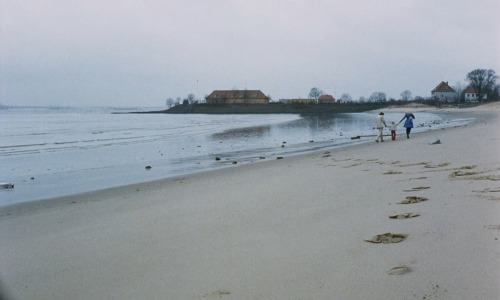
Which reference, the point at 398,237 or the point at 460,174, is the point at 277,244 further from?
the point at 460,174

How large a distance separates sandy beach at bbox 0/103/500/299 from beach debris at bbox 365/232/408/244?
0.02m

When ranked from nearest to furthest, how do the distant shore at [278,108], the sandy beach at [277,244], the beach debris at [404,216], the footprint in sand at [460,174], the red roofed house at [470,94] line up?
1. the sandy beach at [277,244]
2. the beach debris at [404,216]
3. the footprint in sand at [460,174]
4. the distant shore at [278,108]
5. the red roofed house at [470,94]

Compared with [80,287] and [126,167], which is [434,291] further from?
[126,167]

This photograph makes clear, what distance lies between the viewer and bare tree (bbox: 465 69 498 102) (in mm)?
117375

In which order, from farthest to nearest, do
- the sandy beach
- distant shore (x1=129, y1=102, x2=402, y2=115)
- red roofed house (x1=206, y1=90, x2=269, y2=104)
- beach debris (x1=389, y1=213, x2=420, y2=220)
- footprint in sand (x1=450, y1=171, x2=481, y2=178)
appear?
red roofed house (x1=206, y1=90, x2=269, y2=104) → distant shore (x1=129, y1=102, x2=402, y2=115) → footprint in sand (x1=450, y1=171, x2=481, y2=178) → beach debris (x1=389, y1=213, x2=420, y2=220) → the sandy beach

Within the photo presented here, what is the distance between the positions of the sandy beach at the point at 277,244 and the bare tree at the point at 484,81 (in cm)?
12497

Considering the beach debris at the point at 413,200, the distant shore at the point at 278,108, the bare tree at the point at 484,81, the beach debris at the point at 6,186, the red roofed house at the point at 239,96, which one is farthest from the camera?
the red roofed house at the point at 239,96

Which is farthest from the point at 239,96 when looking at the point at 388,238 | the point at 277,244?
the point at 388,238

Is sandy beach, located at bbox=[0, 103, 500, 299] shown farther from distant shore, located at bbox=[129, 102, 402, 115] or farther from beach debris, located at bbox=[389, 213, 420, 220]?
distant shore, located at bbox=[129, 102, 402, 115]

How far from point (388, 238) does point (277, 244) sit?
1.21m

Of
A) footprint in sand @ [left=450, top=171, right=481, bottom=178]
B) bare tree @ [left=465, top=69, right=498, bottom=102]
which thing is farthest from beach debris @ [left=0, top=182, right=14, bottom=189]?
bare tree @ [left=465, top=69, right=498, bottom=102]

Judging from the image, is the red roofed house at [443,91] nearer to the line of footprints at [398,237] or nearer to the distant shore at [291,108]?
the distant shore at [291,108]

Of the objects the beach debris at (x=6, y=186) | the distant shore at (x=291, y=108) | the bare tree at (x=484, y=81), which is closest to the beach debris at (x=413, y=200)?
the beach debris at (x=6, y=186)

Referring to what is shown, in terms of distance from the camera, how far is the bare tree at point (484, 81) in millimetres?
117375
